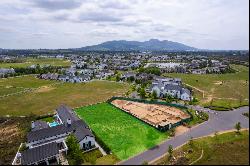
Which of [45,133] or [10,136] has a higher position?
[45,133]

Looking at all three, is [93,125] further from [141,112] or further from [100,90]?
[100,90]

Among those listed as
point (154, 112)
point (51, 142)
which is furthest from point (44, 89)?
point (51, 142)

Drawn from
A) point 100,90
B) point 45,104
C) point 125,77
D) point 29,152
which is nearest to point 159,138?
point 29,152

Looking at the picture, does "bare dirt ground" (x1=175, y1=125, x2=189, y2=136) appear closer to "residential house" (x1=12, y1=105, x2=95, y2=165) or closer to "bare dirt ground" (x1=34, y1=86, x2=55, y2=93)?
"residential house" (x1=12, y1=105, x2=95, y2=165)

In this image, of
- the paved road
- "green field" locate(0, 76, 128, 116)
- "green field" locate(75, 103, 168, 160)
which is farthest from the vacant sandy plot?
"green field" locate(0, 76, 128, 116)

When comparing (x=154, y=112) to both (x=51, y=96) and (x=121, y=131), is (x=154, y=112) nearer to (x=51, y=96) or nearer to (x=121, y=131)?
(x=121, y=131)

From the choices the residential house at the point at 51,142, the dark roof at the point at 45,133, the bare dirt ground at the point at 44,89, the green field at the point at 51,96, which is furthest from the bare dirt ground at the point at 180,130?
the bare dirt ground at the point at 44,89
